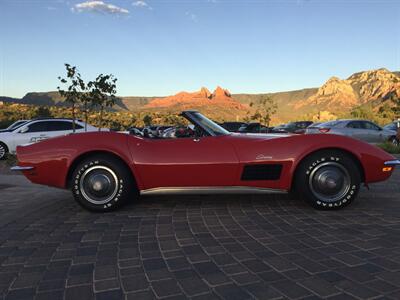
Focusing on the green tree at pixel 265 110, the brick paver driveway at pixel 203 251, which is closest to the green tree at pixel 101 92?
the brick paver driveway at pixel 203 251

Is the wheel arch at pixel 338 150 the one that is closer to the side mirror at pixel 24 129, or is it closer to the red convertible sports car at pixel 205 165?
the red convertible sports car at pixel 205 165

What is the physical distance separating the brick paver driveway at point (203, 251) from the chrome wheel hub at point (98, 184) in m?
0.25

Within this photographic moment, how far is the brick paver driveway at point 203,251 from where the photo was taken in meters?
2.24

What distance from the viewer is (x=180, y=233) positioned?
336cm

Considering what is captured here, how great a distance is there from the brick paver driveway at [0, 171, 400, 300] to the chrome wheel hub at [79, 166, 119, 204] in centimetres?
25

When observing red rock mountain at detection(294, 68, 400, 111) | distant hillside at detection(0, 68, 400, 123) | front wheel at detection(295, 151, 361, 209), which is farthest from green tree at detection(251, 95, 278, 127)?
red rock mountain at detection(294, 68, 400, 111)

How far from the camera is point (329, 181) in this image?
407 cm

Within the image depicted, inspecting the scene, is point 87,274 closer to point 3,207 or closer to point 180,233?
point 180,233

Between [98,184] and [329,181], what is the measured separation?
2.74m

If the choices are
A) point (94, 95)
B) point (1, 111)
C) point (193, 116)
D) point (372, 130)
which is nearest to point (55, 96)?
point (1, 111)

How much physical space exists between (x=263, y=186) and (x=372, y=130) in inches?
535

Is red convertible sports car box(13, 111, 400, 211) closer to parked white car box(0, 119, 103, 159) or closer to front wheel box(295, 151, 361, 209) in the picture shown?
front wheel box(295, 151, 361, 209)

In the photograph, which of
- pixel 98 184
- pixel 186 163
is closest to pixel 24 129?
pixel 98 184

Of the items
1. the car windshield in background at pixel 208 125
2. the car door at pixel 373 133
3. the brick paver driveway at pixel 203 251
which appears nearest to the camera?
the brick paver driveway at pixel 203 251
